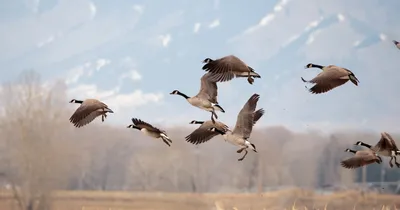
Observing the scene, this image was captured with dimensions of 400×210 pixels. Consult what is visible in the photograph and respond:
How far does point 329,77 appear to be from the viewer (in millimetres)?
4035

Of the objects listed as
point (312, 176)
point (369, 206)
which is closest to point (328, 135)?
point (312, 176)

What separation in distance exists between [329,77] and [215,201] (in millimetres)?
2230

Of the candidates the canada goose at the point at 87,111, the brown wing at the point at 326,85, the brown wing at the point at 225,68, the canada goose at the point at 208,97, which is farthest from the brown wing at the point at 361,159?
the canada goose at the point at 87,111

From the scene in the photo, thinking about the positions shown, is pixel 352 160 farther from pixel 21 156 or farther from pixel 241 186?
pixel 21 156

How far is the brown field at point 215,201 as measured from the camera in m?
5.66

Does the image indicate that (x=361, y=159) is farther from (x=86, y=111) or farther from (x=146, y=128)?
(x=86, y=111)

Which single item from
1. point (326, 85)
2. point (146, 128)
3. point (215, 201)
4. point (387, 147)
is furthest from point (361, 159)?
point (146, 128)

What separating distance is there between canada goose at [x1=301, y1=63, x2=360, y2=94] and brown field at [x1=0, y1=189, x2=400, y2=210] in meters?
1.96

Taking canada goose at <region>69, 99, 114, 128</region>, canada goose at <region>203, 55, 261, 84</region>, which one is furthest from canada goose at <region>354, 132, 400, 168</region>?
canada goose at <region>69, 99, 114, 128</region>

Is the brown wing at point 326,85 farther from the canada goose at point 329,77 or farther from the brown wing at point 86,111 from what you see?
the brown wing at point 86,111

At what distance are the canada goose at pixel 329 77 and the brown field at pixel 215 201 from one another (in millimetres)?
1962

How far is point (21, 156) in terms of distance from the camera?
5.68 metres

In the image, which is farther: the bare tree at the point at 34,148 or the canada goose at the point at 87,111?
the bare tree at the point at 34,148

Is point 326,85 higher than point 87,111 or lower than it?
higher
